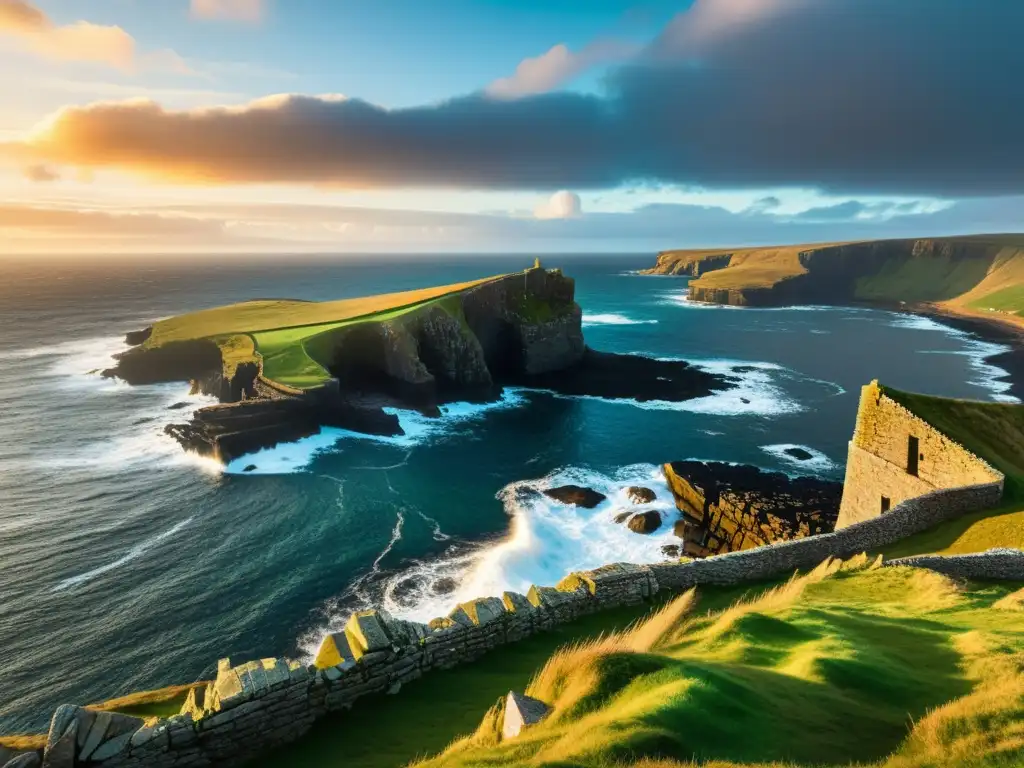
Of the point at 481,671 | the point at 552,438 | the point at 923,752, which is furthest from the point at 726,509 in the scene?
the point at 923,752

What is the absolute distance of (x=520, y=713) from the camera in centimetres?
768

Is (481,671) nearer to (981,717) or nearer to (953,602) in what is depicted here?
(981,717)

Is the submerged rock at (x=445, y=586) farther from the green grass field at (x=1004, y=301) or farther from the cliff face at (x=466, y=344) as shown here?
the green grass field at (x=1004, y=301)

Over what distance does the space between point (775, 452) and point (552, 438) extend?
65.0ft

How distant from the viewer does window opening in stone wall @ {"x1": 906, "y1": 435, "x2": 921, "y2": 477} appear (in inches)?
1013

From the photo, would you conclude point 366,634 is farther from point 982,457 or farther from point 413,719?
point 982,457

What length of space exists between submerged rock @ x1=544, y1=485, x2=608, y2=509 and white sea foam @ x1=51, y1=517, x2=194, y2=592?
24.2 metres

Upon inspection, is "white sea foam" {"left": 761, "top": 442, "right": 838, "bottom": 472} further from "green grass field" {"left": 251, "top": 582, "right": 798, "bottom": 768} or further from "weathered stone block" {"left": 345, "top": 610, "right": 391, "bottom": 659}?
"weathered stone block" {"left": 345, "top": 610, "right": 391, "bottom": 659}

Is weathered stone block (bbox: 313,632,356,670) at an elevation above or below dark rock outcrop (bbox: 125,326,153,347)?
above

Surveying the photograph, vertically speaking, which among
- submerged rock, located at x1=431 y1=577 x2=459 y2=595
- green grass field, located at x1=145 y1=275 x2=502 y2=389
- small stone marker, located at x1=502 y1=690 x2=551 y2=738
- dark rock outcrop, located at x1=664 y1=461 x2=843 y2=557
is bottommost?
submerged rock, located at x1=431 y1=577 x2=459 y2=595

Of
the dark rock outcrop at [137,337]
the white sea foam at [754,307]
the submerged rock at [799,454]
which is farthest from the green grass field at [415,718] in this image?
the white sea foam at [754,307]

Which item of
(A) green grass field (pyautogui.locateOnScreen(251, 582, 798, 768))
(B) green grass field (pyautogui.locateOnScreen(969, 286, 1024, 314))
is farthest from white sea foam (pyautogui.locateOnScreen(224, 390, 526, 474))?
(B) green grass field (pyautogui.locateOnScreen(969, 286, 1024, 314))

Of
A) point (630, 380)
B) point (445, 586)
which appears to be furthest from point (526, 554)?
point (630, 380)

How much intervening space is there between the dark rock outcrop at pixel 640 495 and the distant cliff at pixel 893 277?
453 feet
